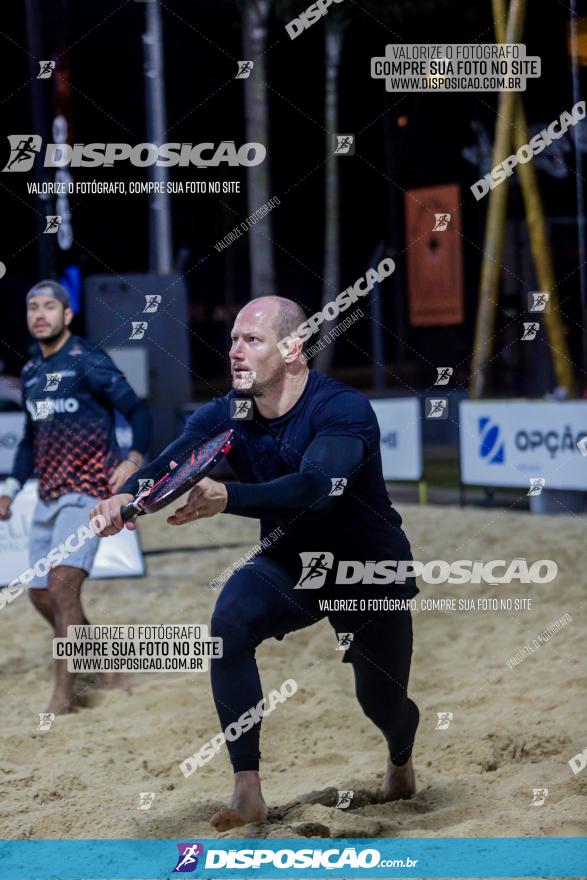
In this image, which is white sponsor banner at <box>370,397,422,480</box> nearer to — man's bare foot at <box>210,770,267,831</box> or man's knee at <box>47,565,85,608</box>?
man's knee at <box>47,565,85,608</box>

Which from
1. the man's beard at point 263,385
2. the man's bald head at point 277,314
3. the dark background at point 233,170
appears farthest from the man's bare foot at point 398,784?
the dark background at point 233,170

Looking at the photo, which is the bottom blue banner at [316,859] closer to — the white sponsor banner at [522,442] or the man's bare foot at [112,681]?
the man's bare foot at [112,681]

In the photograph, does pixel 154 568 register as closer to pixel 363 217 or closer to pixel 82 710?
pixel 82 710

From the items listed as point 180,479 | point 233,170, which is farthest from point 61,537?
point 233,170

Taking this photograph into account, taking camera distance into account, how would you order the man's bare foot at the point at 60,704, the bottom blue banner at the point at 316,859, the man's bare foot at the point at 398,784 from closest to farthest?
the bottom blue banner at the point at 316,859 → the man's bare foot at the point at 398,784 → the man's bare foot at the point at 60,704

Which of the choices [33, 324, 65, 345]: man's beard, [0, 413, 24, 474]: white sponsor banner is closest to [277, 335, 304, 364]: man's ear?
[33, 324, 65, 345]: man's beard

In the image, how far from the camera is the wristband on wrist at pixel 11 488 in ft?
19.2

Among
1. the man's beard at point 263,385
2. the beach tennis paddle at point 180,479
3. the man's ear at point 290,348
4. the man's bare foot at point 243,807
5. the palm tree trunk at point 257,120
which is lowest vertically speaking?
the man's bare foot at point 243,807

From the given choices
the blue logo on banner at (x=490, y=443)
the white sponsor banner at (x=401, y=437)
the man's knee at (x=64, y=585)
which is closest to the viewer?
the man's knee at (x=64, y=585)

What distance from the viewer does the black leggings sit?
11.9 ft

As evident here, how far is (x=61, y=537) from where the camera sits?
5.57m

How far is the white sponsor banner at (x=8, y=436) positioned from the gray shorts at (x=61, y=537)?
7.33 metres

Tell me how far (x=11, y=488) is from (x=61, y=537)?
48 cm

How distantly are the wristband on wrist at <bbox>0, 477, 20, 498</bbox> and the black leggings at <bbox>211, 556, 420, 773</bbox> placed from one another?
2307 millimetres
